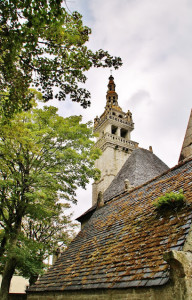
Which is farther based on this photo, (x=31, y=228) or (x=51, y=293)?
(x=31, y=228)

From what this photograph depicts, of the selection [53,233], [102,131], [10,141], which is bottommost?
[53,233]

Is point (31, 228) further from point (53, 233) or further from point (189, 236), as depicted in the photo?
point (189, 236)

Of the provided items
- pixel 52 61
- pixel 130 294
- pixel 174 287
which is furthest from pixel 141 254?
pixel 52 61

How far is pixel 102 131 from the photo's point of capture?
118 ft

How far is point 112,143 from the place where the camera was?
31.4m

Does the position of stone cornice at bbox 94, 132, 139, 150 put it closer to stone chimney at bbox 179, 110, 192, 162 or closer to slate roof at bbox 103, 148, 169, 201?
slate roof at bbox 103, 148, 169, 201

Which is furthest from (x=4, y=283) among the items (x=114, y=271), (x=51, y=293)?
(x=114, y=271)

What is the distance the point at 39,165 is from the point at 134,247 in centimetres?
854

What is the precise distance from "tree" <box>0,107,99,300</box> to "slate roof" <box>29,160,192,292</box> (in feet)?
12.4

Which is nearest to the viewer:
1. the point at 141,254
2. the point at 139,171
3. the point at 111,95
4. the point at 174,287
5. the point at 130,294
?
the point at 174,287

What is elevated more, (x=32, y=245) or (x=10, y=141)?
(x=10, y=141)

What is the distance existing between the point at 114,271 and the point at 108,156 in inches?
980

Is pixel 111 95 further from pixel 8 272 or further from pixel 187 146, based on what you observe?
pixel 8 272

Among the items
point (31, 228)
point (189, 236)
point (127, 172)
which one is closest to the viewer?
point (189, 236)
